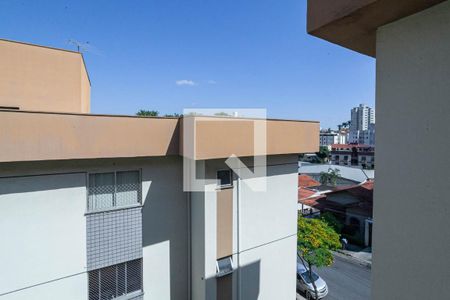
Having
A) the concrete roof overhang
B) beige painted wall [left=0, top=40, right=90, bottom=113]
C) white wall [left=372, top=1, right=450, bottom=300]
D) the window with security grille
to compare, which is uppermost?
beige painted wall [left=0, top=40, right=90, bottom=113]

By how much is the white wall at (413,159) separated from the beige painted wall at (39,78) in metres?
9.73

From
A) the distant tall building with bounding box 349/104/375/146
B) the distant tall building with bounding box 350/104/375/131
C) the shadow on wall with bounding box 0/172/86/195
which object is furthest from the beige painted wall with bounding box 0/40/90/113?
the distant tall building with bounding box 350/104/375/131

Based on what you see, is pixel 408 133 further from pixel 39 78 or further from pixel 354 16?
pixel 39 78

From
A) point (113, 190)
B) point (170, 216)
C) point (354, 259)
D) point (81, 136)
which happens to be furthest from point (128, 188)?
point (354, 259)

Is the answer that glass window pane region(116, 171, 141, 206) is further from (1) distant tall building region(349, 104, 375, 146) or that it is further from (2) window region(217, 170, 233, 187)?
(1) distant tall building region(349, 104, 375, 146)

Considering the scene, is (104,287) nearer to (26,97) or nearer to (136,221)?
(136,221)

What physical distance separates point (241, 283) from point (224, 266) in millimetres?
839

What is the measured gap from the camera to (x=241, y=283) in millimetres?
6590

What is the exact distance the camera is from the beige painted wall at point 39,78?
7.72m

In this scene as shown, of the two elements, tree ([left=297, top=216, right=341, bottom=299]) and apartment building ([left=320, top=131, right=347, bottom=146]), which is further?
apartment building ([left=320, top=131, right=347, bottom=146])

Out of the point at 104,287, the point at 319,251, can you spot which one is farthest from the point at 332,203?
the point at 104,287

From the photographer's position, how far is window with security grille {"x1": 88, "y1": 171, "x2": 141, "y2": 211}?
5273mm

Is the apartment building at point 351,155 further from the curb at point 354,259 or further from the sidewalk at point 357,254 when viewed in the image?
the curb at point 354,259

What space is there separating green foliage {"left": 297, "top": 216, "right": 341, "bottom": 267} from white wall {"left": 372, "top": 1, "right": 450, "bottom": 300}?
9535mm
